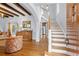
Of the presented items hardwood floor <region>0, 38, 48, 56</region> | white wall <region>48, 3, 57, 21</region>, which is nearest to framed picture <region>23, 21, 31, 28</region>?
hardwood floor <region>0, 38, 48, 56</region>

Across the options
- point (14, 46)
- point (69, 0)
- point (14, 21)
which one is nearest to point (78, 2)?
point (69, 0)

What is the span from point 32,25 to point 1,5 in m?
0.73

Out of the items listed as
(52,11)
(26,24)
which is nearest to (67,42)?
(52,11)

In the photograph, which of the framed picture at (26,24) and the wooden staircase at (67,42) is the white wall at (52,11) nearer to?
the wooden staircase at (67,42)

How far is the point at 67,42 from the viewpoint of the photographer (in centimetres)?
227

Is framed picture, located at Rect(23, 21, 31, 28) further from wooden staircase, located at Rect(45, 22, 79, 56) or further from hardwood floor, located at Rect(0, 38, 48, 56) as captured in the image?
wooden staircase, located at Rect(45, 22, 79, 56)

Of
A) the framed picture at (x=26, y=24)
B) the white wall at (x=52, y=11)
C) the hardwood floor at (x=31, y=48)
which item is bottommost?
the hardwood floor at (x=31, y=48)

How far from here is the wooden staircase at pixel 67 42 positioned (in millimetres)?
2094

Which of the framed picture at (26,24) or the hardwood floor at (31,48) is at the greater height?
the framed picture at (26,24)

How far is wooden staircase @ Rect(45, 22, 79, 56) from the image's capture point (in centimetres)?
209

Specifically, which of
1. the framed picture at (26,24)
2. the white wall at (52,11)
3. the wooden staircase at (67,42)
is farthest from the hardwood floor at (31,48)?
the white wall at (52,11)

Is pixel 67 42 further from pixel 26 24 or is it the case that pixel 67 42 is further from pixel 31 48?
pixel 26 24

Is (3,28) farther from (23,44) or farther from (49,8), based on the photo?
(49,8)

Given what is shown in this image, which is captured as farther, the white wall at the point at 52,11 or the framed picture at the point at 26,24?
the framed picture at the point at 26,24
